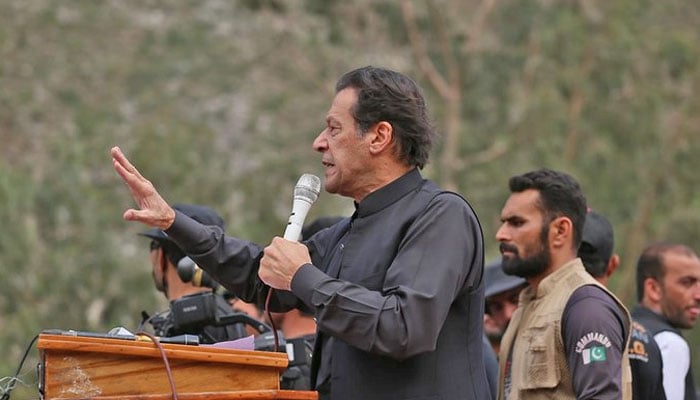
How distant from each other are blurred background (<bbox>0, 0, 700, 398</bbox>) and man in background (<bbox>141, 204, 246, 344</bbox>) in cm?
1173

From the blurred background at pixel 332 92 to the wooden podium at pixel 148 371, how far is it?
47.4 ft

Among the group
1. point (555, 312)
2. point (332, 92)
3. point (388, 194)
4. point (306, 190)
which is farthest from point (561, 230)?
point (332, 92)

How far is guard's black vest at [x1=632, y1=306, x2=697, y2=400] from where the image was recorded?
630cm

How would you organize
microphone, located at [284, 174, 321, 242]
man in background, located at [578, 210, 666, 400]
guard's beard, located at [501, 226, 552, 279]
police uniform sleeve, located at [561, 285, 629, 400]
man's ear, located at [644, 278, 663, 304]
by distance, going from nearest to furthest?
microphone, located at [284, 174, 321, 242] → police uniform sleeve, located at [561, 285, 629, 400] → guard's beard, located at [501, 226, 552, 279] → man in background, located at [578, 210, 666, 400] → man's ear, located at [644, 278, 663, 304]

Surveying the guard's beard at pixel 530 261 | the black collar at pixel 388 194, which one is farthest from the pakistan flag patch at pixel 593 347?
the black collar at pixel 388 194

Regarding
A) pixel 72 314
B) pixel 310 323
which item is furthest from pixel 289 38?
pixel 310 323

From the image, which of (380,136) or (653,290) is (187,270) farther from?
(653,290)

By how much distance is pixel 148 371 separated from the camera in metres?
3.69

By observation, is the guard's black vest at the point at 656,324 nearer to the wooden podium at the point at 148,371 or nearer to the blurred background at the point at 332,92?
the wooden podium at the point at 148,371

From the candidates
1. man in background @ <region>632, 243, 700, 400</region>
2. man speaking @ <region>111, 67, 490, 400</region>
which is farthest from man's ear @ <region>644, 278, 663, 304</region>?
man speaking @ <region>111, 67, 490, 400</region>

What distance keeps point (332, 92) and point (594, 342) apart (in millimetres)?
16280

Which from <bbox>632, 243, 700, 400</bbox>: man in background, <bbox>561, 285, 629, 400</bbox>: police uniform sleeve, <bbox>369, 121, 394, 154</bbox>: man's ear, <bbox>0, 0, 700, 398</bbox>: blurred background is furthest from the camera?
<bbox>0, 0, 700, 398</bbox>: blurred background

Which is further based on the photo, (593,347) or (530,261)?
(530,261)

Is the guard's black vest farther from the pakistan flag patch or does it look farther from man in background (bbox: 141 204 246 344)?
man in background (bbox: 141 204 246 344)
